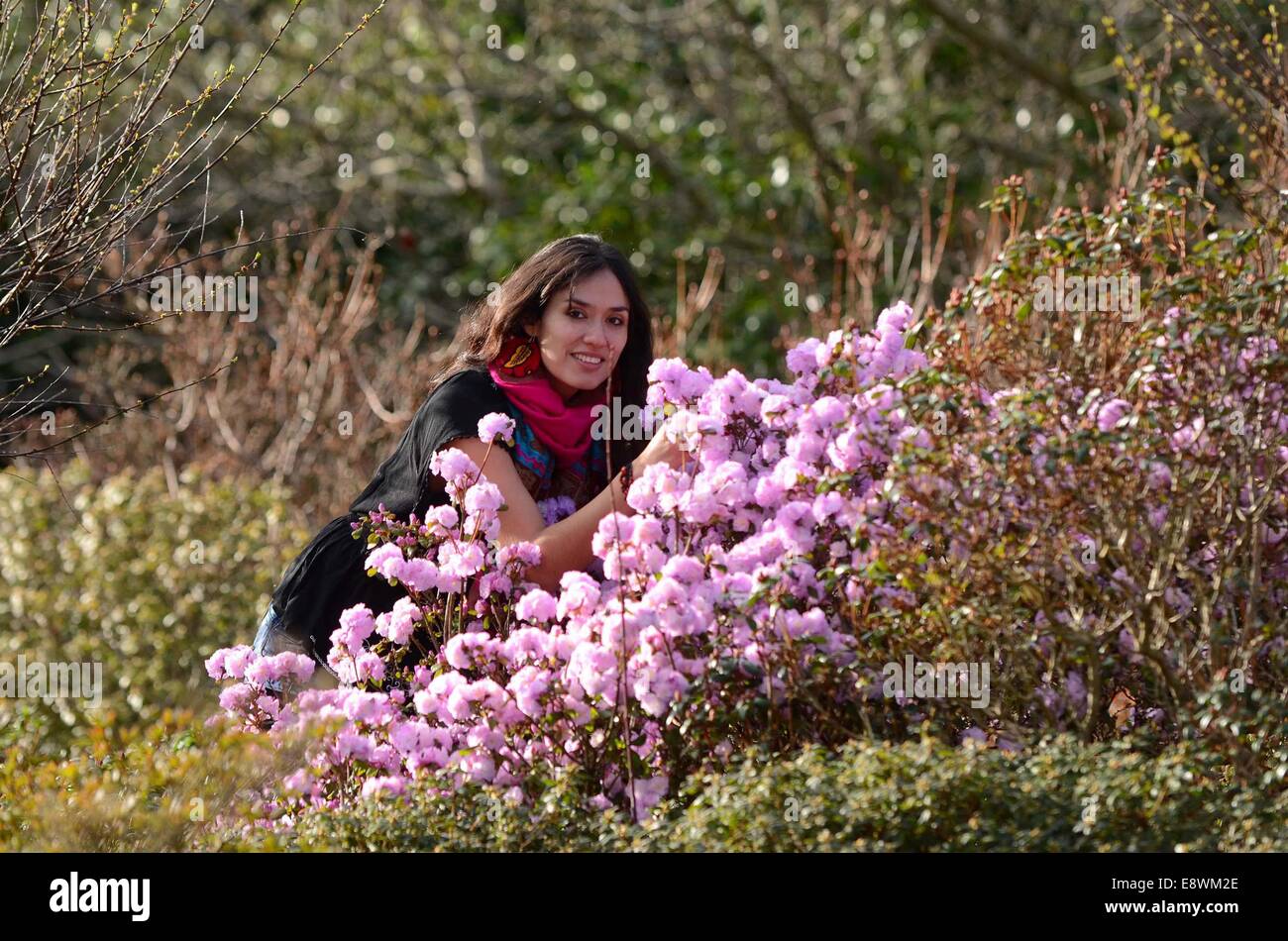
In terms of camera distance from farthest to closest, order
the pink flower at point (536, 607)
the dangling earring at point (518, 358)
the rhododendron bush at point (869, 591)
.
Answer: the dangling earring at point (518, 358), the pink flower at point (536, 607), the rhododendron bush at point (869, 591)

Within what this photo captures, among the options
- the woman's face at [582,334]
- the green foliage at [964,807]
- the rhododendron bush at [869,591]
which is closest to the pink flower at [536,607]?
the rhododendron bush at [869,591]

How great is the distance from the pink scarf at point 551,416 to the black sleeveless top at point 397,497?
3 cm

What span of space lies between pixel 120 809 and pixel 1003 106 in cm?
900

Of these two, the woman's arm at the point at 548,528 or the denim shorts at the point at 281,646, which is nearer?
the woman's arm at the point at 548,528

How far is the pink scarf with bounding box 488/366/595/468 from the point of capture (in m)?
4.26

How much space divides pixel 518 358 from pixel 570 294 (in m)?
0.24

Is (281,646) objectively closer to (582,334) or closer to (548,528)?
(548,528)

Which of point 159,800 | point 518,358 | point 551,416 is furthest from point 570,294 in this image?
point 159,800

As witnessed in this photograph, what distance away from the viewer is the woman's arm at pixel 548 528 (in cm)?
387

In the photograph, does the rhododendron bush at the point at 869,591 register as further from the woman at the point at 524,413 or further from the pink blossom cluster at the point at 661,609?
the woman at the point at 524,413

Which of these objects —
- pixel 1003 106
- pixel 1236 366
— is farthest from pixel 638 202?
pixel 1236 366

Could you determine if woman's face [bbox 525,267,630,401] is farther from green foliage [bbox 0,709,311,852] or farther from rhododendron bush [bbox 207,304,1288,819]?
green foliage [bbox 0,709,311,852]

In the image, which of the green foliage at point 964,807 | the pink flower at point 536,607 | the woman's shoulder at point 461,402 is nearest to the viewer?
the green foliage at point 964,807
